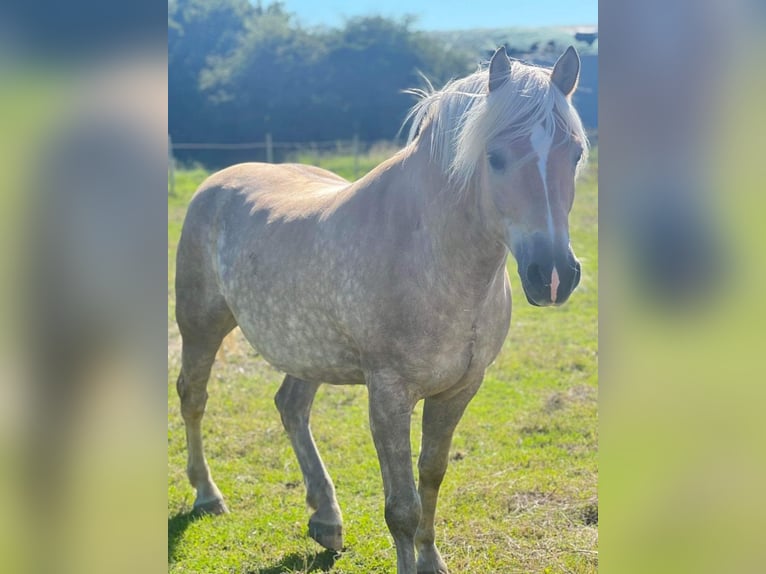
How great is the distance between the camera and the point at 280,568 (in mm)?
3232

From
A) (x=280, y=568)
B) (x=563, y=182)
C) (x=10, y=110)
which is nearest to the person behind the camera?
(x=10, y=110)

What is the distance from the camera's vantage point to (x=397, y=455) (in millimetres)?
2691

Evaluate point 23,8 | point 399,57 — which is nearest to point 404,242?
point 23,8

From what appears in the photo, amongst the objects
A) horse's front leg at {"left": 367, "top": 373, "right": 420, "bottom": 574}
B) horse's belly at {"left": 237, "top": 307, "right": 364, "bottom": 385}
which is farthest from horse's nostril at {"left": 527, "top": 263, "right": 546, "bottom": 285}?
horse's belly at {"left": 237, "top": 307, "right": 364, "bottom": 385}

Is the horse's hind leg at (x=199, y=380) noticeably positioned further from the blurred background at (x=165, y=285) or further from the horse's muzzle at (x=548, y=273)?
the blurred background at (x=165, y=285)

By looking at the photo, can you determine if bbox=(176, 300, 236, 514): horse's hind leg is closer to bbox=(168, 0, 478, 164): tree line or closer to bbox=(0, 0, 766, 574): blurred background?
bbox=(0, 0, 766, 574): blurred background

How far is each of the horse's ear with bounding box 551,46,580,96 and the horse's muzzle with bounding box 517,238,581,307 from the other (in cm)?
62

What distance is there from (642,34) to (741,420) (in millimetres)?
509

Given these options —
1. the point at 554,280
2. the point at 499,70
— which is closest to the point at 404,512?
the point at 554,280

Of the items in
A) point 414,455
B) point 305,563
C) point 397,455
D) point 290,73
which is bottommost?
point 414,455

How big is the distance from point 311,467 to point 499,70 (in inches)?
89.2

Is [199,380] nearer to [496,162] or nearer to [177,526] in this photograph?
[177,526]

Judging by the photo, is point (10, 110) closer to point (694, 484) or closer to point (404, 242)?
point (694, 484)

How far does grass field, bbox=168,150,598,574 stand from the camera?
330 centimetres
